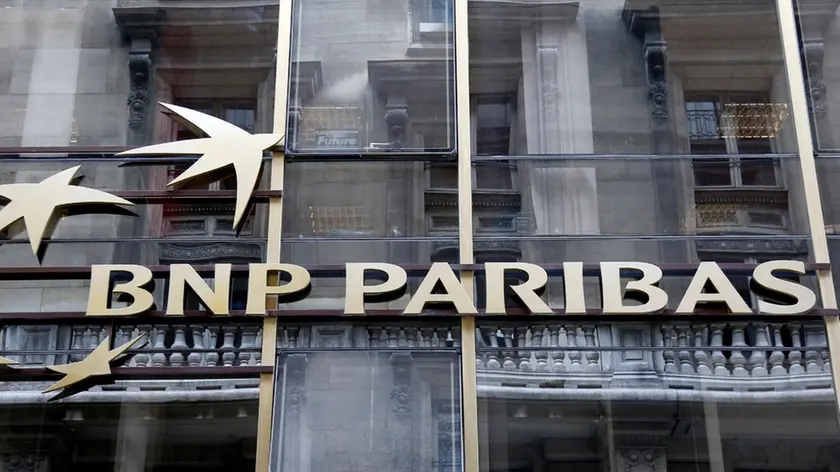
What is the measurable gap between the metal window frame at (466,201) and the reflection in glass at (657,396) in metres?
0.25

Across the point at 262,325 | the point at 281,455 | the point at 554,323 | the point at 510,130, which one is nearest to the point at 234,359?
the point at 262,325

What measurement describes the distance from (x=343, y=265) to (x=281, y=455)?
1.78m

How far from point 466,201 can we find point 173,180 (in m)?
2.77

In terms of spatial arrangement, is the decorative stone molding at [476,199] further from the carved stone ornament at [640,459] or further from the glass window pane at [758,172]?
the carved stone ornament at [640,459]

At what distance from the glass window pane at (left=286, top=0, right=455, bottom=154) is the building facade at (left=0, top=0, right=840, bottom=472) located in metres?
0.03

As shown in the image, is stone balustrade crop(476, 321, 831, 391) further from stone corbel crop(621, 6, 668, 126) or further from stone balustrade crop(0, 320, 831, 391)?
stone corbel crop(621, 6, 668, 126)

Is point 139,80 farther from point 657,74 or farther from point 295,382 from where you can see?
point 657,74

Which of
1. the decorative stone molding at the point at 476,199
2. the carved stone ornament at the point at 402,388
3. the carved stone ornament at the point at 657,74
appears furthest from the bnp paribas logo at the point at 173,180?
the carved stone ornament at the point at 657,74

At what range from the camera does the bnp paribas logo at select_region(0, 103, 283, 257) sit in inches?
379

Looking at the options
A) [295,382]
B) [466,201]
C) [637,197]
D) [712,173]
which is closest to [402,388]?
[295,382]

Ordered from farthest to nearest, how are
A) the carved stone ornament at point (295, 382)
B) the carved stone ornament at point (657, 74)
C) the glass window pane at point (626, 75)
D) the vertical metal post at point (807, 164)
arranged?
1. the carved stone ornament at point (657, 74)
2. the glass window pane at point (626, 75)
3. the vertical metal post at point (807, 164)
4. the carved stone ornament at point (295, 382)

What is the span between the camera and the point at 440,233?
9.72 metres

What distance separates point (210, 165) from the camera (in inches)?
387

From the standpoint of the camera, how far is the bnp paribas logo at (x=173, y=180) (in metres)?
9.62
